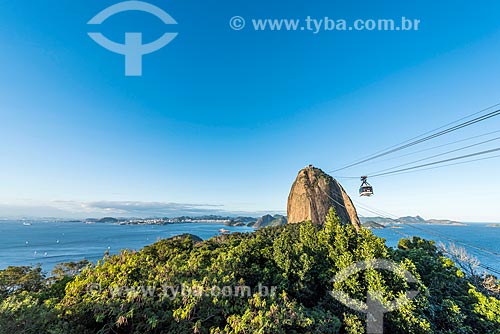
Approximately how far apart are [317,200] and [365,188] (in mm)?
34342

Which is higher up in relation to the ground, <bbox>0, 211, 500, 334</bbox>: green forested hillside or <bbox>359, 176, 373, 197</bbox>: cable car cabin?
<bbox>359, 176, 373, 197</bbox>: cable car cabin

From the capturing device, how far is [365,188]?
15672 millimetres

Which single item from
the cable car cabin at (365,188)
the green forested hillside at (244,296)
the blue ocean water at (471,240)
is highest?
the cable car cabin at (365,188)

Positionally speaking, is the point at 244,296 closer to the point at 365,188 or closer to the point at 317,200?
the point at 365,188

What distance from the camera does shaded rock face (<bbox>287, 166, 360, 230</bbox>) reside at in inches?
1858

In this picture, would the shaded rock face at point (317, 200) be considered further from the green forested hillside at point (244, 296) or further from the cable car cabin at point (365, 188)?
the green forested hillside at point (244, 296)

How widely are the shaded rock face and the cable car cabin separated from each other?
31225 mm

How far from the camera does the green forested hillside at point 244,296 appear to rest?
663 centimetres

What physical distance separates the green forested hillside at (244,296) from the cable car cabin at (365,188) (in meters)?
4.24

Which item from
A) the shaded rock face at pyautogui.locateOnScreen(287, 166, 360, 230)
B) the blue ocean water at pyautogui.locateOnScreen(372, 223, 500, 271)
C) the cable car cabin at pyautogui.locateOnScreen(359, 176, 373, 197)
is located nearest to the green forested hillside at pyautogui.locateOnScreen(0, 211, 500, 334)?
the blue ocean water at pyautogui.locateOnScreen(372, 223, 500, 271)

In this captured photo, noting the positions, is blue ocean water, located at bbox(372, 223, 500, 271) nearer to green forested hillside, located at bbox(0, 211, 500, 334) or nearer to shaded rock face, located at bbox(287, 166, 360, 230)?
green forested hillside, located at bbox(0, 211, 500, 334)

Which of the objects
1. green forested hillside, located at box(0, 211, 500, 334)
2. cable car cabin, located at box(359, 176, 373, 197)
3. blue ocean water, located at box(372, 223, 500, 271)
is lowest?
blue ocean water, located at box(372, 223, 500, 271)

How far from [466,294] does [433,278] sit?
7.77 ft

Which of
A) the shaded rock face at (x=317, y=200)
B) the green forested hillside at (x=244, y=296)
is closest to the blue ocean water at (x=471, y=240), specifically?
the green forested hillside at (x=244, y=296)
